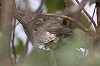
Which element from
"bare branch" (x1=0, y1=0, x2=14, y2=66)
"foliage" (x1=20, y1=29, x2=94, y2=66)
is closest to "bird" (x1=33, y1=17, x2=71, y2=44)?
"foliage" (x1=20, y1=29, x2=94, y2=66)

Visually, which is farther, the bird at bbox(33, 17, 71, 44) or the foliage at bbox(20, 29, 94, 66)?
the bird at bbox(33, 17, 71, 44)

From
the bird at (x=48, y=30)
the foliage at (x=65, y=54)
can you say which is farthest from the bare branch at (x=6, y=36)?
the bird at (x=48, y=30)

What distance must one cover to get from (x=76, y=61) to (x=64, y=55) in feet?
0.16

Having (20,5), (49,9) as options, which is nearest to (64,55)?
(20,5)

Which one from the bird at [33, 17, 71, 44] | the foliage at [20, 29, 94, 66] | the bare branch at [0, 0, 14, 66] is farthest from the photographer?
the bird at [33, 17, 71, 44]

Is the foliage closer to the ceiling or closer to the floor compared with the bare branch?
closer to the floor

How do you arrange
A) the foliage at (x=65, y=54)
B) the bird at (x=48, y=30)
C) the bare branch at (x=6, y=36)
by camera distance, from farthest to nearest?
the bird at (x=48, y=30)
the foliage at (x=65, y=54)
the bare branch at (x=6, y=36)

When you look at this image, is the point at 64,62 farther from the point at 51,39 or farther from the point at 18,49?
the point at 18,49

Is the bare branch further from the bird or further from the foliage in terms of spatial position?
the bird

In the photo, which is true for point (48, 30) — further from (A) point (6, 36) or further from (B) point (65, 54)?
(A) point (6, 36)

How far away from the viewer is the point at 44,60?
537 mm

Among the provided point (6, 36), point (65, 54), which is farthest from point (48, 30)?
point (6, 36)

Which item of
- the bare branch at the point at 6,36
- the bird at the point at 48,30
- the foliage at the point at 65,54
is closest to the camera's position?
the bare branch at the point at 6,36

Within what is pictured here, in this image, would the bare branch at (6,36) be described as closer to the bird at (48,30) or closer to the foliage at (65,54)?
the foliage at (65,54)
